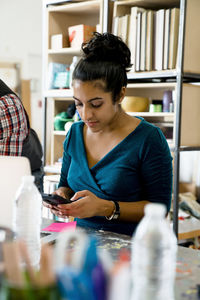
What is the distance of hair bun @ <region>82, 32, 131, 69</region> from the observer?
1.44 m

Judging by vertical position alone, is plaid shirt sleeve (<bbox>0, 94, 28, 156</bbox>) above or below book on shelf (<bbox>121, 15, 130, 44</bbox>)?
below

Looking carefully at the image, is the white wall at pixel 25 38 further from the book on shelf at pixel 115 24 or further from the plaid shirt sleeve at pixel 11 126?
the plaid shirt sleeve at pixel 11 126

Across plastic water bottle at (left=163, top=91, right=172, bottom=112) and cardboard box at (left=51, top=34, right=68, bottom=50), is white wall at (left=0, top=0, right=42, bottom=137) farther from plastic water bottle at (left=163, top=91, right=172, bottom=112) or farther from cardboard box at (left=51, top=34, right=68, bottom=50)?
plastic water bottle at (left=163, top=91, right=172, bottom=112)

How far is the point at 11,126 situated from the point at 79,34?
1.36 meters

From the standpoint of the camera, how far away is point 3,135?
5.39 feet

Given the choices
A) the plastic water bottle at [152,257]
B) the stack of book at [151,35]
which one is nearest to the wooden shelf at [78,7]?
the stack of book at [151,35]

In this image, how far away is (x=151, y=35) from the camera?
2.40 metres

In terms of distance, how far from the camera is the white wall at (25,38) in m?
4.59

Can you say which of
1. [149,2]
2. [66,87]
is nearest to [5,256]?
[149,2]

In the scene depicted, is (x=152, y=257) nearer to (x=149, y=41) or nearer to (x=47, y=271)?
(x=47, y=271)

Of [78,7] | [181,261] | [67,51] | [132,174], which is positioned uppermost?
[78,7]

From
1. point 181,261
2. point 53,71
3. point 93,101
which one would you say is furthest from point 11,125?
point 53,71

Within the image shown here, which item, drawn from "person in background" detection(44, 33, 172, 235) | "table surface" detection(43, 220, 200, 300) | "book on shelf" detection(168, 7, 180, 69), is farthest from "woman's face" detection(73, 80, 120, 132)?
"book on shelf" detection(168, 7, 180, 69)

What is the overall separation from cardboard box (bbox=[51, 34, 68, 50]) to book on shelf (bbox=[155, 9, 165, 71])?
811mm
